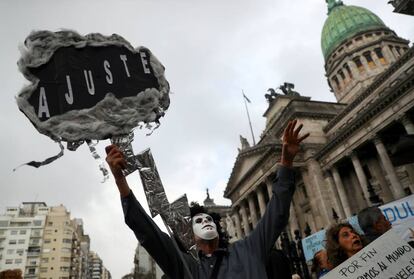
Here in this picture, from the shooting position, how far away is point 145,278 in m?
56.1

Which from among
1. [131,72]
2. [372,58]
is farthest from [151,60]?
Answer: [372,58]

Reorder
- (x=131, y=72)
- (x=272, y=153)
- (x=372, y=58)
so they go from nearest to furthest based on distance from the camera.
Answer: (x=131, y=72), (x=272, y=153), (x=372, y=58)

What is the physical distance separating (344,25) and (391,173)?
31.9 metres

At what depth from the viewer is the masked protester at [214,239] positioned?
2.01 meters

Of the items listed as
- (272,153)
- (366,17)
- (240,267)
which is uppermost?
(366,17)

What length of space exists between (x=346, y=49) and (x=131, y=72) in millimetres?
46564

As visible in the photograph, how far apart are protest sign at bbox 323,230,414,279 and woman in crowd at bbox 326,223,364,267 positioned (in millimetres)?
523

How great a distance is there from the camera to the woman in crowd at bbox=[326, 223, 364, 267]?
340 cm

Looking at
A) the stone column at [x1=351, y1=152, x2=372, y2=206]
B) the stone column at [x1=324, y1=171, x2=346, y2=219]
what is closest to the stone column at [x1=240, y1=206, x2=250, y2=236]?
the stone column at [x1=324, y1=171, x2=346, y2=219]

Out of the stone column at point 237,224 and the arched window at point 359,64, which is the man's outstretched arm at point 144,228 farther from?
the arched window at point 359,64

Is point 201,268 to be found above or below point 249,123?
below

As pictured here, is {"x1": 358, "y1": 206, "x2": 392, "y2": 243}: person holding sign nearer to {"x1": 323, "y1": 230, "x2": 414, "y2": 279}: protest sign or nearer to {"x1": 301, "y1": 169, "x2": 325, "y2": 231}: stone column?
{"x1": 323, "y1": 230, "x2": 414, "y2": 279}: protest sign

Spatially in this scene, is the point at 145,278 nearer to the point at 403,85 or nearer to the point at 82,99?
the point at 403,85

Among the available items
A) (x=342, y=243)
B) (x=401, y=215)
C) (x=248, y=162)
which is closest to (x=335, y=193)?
(x=248, y=162)
